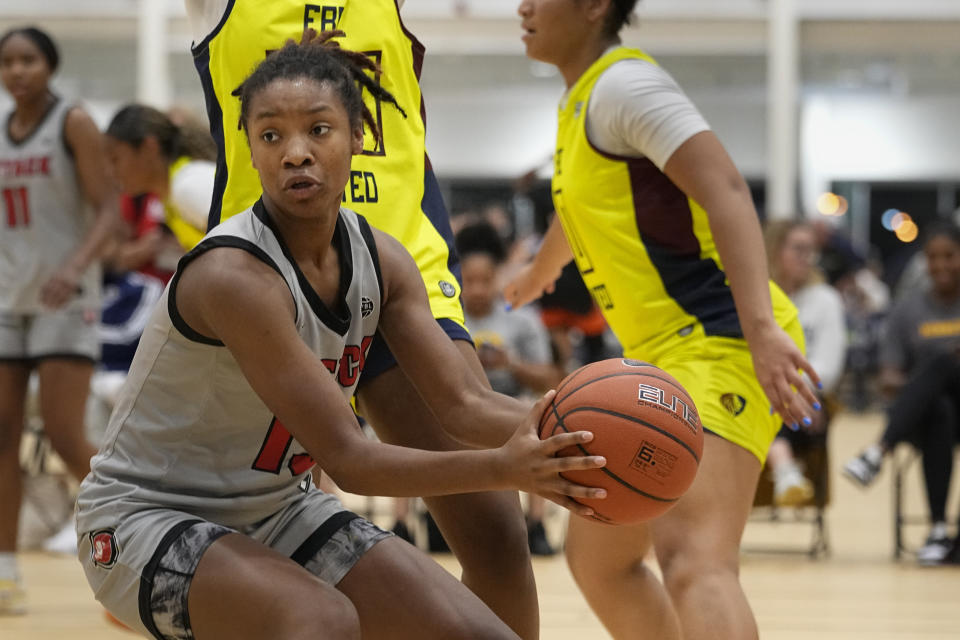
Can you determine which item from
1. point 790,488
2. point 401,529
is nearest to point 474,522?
point 401,529

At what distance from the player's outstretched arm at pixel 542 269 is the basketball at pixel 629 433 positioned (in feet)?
4.19

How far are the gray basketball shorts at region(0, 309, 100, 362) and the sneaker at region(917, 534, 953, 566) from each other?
145 inches

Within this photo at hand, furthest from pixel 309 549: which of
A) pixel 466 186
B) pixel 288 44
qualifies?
pixel 466 186

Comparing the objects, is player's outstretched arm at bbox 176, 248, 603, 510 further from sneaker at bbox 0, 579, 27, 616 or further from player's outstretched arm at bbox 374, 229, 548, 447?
sneaker at bbox 0, 579, 27, 616

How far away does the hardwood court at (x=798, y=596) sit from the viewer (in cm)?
415

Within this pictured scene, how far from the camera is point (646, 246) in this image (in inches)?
104

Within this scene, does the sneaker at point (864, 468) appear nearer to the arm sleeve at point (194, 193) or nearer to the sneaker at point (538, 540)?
the sneaker at point (538, 540)

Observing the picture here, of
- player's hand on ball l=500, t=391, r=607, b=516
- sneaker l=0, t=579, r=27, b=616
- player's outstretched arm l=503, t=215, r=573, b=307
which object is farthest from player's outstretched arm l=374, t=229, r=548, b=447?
sneaker l=0, t=579, r=27, b=616

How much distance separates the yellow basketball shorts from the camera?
8.18ft

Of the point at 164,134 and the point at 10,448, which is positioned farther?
the point at 10,448

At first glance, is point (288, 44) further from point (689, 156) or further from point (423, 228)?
point (689, 156)

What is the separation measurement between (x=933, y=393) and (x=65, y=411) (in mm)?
3789

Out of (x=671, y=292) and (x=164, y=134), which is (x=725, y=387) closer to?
(x=671, y=292)

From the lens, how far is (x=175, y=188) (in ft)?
12.6
